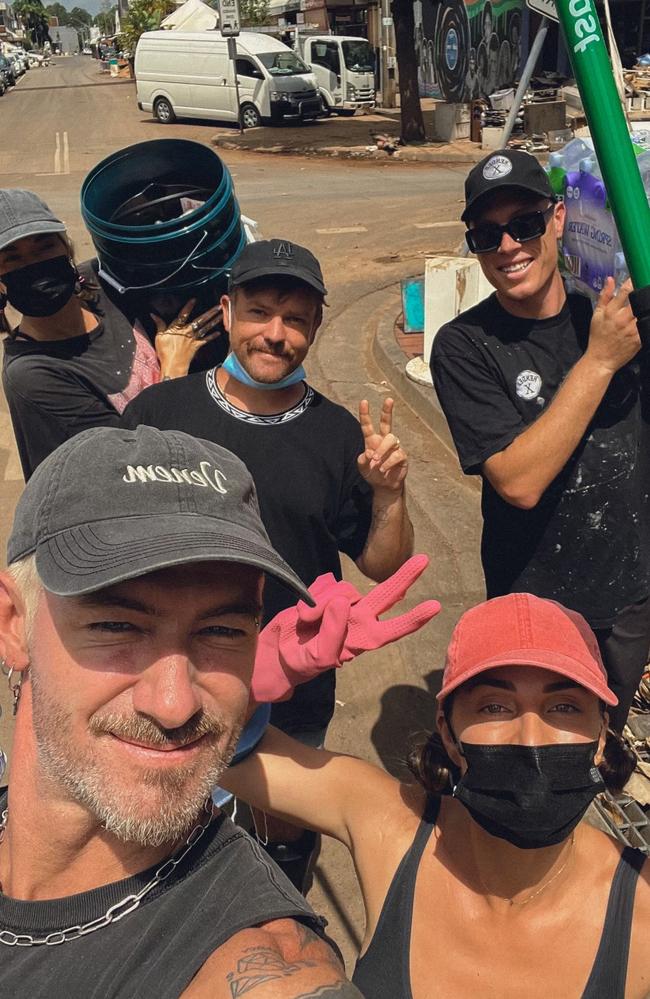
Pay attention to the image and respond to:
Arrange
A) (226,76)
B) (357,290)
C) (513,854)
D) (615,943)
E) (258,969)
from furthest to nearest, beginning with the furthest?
(226,76) → (357,290) → (513,854) → (615,943) → (258,969)

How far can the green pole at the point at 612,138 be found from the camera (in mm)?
1293

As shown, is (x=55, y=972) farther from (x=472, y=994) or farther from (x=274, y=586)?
(x=274, y=586)

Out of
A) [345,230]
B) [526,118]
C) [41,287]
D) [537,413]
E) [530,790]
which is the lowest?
[345,230]

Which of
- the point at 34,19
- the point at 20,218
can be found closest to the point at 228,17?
the point at 20,218

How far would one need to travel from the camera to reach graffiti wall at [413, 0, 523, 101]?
25641mm

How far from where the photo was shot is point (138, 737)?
1.23 metres

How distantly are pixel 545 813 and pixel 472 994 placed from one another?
39 cm

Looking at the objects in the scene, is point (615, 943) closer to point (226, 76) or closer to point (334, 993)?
point (334, 993)

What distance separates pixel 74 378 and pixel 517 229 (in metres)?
1.42

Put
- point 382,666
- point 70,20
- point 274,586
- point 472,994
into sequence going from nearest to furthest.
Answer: point 472,994 → point 274,586 → point 382,666 → point 70,20

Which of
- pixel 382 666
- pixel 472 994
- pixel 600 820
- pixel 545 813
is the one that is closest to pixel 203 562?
pixel 545 813

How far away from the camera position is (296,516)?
8.20 feet

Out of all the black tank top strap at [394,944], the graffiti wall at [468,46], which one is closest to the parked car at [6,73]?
the graffiti wall at [468,46]

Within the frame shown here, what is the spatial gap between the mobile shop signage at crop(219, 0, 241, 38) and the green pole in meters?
21.6
